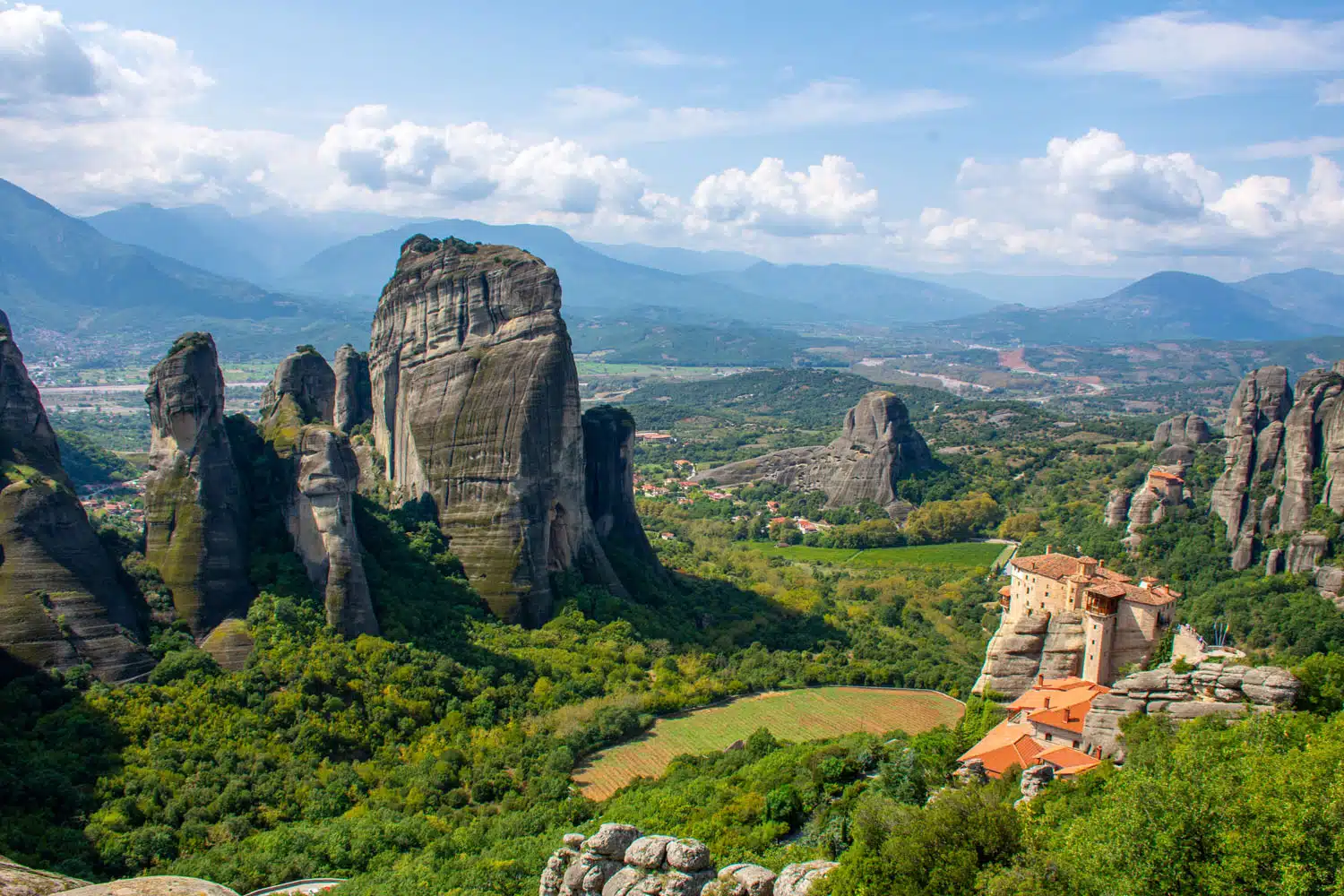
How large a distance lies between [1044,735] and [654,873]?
52.0ft

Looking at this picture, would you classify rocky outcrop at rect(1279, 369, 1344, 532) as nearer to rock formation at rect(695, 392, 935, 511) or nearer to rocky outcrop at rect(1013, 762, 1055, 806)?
rock formation at rect(695, 392, 935, 511)

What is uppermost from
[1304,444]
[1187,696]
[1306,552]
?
[1304,444]

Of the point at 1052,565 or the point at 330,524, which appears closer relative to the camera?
the point at 1052,565

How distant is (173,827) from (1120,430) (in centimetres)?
12087

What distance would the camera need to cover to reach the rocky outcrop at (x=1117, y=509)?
75250mm

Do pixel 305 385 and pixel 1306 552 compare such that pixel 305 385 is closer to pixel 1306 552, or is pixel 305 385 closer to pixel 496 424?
pixel 496 424

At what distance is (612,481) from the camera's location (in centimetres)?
6034

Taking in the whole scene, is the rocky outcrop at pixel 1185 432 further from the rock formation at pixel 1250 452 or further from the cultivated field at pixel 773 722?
the cultivated field at pixel 773 722

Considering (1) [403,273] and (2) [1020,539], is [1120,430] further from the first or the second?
(1) [403,273]

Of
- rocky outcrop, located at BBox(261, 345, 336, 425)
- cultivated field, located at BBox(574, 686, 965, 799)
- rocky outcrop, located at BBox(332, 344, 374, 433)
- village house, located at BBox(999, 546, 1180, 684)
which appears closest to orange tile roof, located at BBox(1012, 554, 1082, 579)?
village house, located at BBox(999, 546, 1180, 684)

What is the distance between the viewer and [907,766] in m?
30.7

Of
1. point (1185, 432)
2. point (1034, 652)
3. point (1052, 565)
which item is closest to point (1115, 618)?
point (1034, 652)

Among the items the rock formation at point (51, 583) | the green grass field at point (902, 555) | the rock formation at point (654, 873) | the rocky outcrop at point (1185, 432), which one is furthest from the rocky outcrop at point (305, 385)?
the rocky outcrop at point (1185, 432)

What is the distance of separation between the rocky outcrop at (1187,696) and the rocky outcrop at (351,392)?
1859 inches
